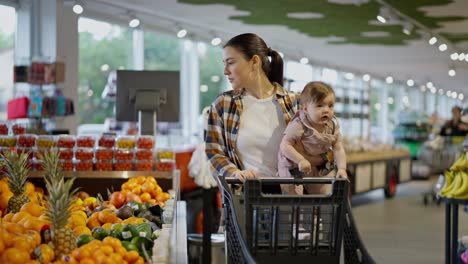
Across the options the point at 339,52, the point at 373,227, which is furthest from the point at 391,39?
the point at 373,227

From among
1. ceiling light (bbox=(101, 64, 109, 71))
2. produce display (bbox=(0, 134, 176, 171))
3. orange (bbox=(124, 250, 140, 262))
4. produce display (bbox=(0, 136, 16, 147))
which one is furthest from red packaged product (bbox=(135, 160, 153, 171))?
ceiling light (bbox=(101, 64, 109, 71))

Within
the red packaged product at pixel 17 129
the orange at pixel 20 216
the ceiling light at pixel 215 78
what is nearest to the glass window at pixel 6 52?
the red packaged product at pixel 17 129

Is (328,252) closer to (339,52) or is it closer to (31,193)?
(31,193)

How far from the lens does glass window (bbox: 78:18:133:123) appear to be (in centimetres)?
1323

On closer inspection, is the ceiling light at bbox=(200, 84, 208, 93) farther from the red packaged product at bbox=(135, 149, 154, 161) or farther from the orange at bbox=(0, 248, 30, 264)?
the orange at bbox=(0, 248, 30, 264)

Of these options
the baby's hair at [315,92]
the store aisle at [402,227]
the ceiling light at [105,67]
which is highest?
the ceiling light at [105,67]

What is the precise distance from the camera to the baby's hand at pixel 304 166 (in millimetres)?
3582

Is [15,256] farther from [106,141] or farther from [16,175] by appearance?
[106,141]

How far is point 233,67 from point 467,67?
880 inches

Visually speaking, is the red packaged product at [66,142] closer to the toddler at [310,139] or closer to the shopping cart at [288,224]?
the toddler at [310,139]

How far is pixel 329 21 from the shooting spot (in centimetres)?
1494

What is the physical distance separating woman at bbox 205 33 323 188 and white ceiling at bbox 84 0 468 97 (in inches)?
333

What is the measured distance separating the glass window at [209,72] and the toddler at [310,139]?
43.4 feet

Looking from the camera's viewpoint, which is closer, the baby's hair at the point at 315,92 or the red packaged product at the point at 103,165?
the baby's hair at the point at 315,92
